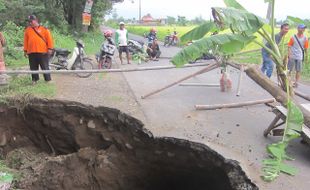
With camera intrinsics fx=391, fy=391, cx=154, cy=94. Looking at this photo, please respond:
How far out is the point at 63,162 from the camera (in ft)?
23.0

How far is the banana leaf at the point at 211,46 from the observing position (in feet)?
19.2

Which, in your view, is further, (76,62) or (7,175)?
(76,62)

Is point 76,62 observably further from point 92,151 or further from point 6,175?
point 6,175

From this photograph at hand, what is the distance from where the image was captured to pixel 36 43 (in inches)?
364

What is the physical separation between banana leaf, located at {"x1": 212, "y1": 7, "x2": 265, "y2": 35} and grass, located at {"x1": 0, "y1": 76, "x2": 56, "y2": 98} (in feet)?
13.7

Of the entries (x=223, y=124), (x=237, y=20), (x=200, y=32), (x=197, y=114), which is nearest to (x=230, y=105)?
(x=197, y=114)

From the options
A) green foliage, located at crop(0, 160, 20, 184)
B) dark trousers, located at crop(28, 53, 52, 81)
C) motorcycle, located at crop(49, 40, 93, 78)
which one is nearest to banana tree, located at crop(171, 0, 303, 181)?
green foliage, located at crop(0, 160, 20, 184)

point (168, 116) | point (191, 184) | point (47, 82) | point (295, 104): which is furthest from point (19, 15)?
point (295, 104)

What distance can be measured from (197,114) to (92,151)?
88.4 inches

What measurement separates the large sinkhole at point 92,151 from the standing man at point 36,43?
2.02m

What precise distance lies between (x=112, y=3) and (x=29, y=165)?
87.0 feet

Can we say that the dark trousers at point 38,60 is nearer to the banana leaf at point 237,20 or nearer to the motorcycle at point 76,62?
the motorcycle at point 76,62

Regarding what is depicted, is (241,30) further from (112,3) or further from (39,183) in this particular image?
(112,3)

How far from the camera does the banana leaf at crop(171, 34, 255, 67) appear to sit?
19.2 ft
